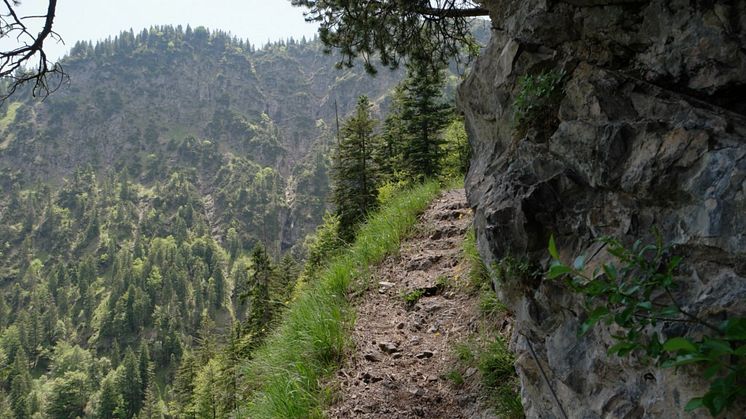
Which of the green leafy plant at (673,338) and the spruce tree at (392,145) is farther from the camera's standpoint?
the spruce tree at (392,145)

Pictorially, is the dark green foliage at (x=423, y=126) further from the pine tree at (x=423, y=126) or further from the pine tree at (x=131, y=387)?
the pine tree at (x=131, y=387)

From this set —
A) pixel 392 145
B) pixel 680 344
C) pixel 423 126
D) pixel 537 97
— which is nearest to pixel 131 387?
pixel 392 145

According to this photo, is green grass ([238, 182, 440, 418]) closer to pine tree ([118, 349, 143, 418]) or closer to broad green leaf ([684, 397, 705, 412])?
broad green leaf ([684, 397, 705, 412])

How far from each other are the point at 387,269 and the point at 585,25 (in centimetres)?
438

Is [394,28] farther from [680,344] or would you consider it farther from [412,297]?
[680,344]

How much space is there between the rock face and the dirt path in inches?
49.5

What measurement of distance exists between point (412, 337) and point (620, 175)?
10.5 ft

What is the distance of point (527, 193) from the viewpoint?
3318mm

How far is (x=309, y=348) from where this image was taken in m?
5.00

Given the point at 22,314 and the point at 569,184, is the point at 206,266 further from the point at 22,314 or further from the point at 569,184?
the point at 569,184

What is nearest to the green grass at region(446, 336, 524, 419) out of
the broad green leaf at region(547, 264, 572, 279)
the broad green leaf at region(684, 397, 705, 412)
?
the broad green leaf at region(684, 397, 705, 412)

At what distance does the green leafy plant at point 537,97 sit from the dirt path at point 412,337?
2.35m

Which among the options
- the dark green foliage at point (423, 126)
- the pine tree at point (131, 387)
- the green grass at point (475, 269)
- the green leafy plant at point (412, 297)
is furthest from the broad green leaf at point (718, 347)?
the pine tree at point (131, 387)

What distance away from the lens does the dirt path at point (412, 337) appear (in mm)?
4199
